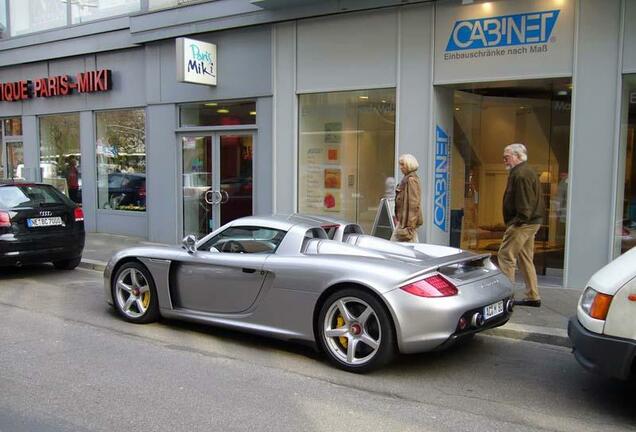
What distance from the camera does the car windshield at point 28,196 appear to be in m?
8.70

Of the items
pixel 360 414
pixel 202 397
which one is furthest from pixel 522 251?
pixel 202 397

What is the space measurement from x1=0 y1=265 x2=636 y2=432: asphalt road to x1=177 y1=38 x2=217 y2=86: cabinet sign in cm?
574

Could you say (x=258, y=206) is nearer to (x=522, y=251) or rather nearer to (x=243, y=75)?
(x=243, y=75)

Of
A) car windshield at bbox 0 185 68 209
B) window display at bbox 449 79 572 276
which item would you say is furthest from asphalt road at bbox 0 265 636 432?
window display at bbox 449 79 572 276

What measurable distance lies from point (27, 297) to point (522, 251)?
6.37 metres

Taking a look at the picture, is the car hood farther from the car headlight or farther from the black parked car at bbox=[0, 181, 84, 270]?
the black parked car at bbox=[0, 181, 84, 270]

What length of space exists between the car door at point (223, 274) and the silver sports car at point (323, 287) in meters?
0.01

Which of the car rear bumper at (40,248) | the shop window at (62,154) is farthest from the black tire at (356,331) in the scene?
the shop window at (62,154)

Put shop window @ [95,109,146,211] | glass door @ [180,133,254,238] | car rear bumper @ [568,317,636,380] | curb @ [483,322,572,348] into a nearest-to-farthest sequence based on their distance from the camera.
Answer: car rear bumper @ [568,317,636,380], curb @ [483,322,572,348], glass door @ [180,133,254,238], shop window @ [95,109,146,211]

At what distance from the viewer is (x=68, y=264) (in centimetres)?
988

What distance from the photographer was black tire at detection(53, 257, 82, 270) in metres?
9.82

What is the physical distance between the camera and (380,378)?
16.0 feet

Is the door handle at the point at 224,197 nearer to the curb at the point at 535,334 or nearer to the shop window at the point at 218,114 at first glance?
the shop window at the point at 218,114

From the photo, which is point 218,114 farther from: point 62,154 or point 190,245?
point 190,245
